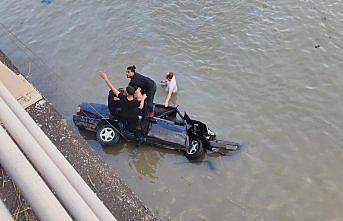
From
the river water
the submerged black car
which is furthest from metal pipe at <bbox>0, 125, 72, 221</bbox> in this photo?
the submerged black car

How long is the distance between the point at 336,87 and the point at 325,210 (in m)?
3.76

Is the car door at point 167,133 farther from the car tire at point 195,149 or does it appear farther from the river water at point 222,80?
the river water at point 222,80

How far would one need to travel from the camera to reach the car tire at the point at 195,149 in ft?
28.9

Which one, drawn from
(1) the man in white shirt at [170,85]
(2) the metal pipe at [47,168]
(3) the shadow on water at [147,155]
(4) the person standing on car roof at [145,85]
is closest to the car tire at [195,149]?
(3) the shadow on water at [147,155]

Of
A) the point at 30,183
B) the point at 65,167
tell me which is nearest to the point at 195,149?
the point at 65,167

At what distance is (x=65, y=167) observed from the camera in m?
3.95

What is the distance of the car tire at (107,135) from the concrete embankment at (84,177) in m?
1.80

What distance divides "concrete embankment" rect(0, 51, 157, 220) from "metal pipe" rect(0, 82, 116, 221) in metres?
1.28

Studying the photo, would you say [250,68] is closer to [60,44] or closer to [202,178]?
[202,178]

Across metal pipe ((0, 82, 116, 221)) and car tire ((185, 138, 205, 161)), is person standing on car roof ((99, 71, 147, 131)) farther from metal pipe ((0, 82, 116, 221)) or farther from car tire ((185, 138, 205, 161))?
metal pipe ((0, 82, 116, 221))

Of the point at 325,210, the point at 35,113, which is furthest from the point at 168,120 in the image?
the point at 325,210

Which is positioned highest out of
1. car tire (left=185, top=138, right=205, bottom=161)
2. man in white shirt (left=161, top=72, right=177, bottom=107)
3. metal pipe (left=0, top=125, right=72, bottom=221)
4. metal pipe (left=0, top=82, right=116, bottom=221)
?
metal pipe (left=0, top=125, right=72, bottom=221)

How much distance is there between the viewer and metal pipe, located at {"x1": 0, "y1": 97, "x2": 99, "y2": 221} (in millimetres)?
3210

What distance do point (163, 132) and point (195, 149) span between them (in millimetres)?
789
